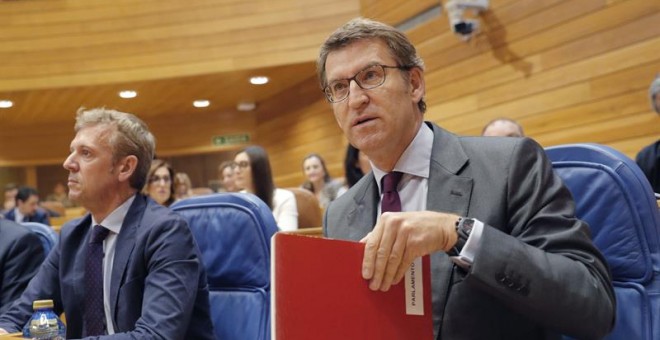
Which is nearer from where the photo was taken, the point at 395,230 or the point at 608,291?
the point at 395,230

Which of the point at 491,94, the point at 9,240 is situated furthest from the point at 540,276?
the point at 491,94

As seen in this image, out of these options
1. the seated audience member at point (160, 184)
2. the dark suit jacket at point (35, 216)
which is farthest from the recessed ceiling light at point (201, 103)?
the seated audience member at point (160, 184)

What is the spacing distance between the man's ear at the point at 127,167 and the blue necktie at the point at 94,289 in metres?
0.21

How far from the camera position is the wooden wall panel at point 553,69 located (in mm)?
4508

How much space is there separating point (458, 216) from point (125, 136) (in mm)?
1376

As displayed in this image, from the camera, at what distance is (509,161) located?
53.1 inches

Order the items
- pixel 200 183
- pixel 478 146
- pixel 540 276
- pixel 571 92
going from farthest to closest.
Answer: pixel 200 183
pixel 571 92
pixel 478 146
pixel 540 276

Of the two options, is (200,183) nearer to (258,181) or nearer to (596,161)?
(258,181)

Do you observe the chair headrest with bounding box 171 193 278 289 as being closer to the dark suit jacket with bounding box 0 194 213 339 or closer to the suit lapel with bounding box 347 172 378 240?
the dark suit jacket with bounding box 0 194 213 339

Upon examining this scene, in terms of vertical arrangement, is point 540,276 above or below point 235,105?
below

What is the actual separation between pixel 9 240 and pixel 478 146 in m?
1.96

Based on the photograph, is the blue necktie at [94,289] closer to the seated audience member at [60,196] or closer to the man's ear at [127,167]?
the man's ear at [127,167]

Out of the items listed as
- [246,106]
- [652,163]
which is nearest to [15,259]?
[652,163]

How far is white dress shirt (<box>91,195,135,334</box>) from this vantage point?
196cm
